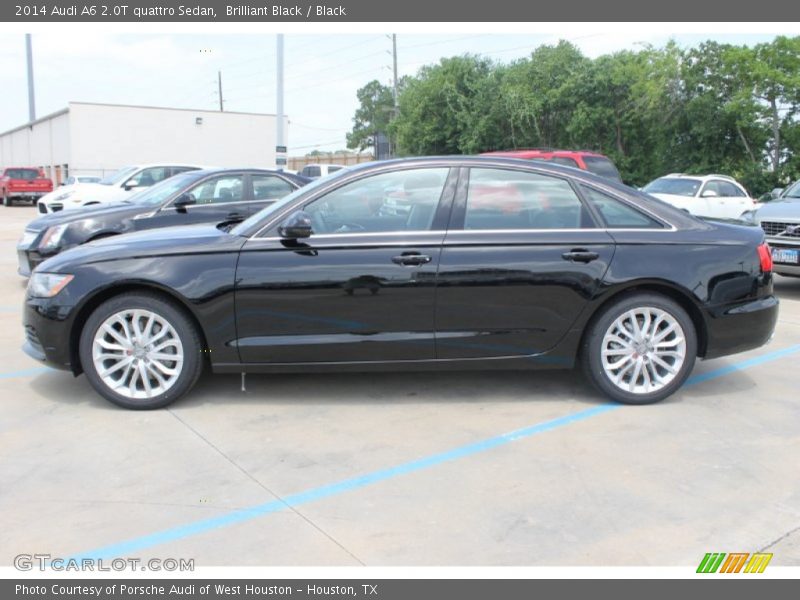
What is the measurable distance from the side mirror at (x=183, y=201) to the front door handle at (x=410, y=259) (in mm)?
4813

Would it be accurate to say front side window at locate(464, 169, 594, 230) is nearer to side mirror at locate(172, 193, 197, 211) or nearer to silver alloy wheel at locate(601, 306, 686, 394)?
silver alloy wheel at locate(601, 306, 686, 394)

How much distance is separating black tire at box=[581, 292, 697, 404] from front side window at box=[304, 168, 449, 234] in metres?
1.31

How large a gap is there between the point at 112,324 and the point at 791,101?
2383 cm

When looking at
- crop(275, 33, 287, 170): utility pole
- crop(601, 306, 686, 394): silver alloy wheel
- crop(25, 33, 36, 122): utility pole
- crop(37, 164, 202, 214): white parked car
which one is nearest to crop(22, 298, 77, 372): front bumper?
crop(601, 306, 686, 394): silver alloy wheel

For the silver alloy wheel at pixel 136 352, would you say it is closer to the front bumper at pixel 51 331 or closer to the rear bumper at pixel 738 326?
the front bumper at pixel 51 331

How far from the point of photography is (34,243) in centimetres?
800

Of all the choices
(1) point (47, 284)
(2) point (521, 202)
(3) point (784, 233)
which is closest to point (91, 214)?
(1) point (47, 284)

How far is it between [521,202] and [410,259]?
861 mm

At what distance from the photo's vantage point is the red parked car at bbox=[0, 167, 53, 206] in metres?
32.9

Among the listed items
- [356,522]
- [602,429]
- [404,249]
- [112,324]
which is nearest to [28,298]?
[112,324]

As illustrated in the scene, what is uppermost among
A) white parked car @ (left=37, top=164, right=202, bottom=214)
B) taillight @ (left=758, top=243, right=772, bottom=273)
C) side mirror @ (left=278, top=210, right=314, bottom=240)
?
white parked car @ (left=37, top=164, right=202, bottom=214)

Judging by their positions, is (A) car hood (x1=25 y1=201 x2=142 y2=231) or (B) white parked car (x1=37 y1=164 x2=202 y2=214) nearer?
(A) car hood (x1=25 y1=201 x2=142 y2=231)

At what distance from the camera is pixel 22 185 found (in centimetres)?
3306

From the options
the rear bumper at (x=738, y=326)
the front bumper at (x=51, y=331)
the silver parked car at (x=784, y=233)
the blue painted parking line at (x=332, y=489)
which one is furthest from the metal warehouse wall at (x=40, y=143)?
the rear bumper at (x=738, y=326)
